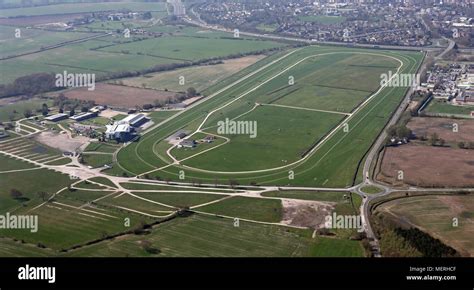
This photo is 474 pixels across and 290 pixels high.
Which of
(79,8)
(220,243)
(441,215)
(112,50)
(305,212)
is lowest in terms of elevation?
(220,243)

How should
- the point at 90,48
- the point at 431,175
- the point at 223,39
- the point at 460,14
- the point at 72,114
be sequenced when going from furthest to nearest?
the point at 460,14 → the point at 223,39 → the point at 90,48 → the point at 72,114 → the point at 431,175

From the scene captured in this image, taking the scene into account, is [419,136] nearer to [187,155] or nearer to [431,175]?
[431,175]

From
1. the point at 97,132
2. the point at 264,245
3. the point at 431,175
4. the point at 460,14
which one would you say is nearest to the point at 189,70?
the point at 97,132

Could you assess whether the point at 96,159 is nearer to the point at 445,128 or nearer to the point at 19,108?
the point at 19,108

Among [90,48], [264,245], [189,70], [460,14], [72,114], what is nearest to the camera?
[264,245]

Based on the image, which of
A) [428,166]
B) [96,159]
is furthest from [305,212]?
[96,159]

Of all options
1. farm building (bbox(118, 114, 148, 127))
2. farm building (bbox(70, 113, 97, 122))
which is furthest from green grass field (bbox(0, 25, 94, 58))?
farm building (bbox(118, 114, 148, 127))

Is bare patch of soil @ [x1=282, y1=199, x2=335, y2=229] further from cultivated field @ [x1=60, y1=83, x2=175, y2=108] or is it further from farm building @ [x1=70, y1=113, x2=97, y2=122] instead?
cultivated field @ [x1=60, y1=83, x2=175, y2=108]

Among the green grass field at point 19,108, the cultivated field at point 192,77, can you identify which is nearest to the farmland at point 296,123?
the cultivated field at point 192,77
